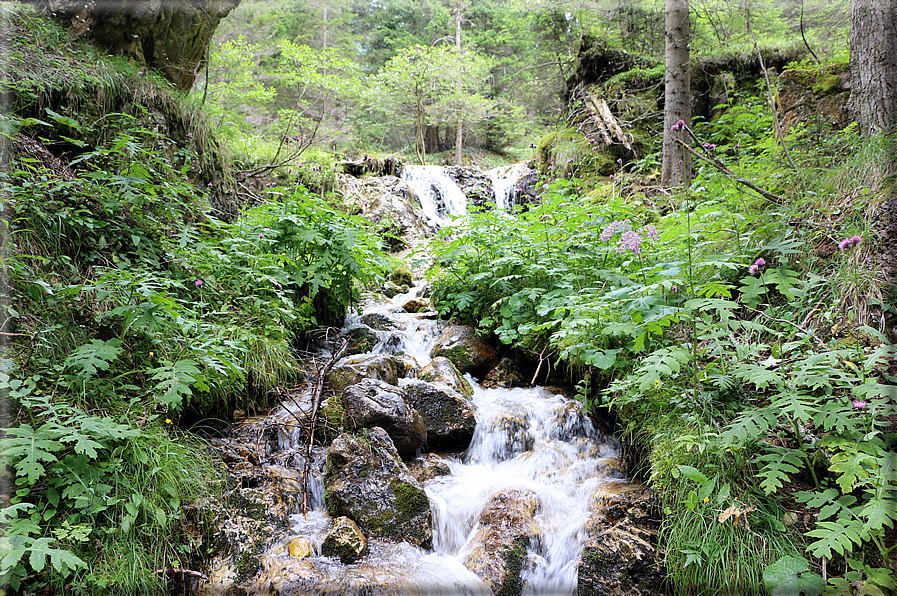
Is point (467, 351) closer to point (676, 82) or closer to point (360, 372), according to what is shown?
point (360, 372)

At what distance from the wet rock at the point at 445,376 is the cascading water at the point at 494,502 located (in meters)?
0.16

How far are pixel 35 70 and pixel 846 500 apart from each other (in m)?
6.45

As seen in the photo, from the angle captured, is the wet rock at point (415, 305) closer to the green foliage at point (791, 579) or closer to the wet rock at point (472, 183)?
the green foliage at point (791, 579)

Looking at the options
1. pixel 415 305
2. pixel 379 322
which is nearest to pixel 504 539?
pixel 379 322

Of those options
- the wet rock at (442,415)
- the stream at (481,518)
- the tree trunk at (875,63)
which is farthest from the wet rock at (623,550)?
the tree trunk at (875,63)

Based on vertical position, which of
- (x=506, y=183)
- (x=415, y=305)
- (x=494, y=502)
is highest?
(x=506, y=183)

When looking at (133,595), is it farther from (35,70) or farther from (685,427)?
(35,70)

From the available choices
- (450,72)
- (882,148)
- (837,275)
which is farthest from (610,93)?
(450,72)

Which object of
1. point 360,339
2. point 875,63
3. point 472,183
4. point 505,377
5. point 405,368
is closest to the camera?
point 875,63

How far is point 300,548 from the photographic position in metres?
2.42

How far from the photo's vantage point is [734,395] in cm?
235

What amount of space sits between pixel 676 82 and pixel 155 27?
6553mm

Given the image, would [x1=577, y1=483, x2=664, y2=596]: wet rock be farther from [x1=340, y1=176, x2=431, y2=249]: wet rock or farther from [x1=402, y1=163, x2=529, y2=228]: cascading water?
[x1=402, y1=163, x2=529, y2=228]: cascading water

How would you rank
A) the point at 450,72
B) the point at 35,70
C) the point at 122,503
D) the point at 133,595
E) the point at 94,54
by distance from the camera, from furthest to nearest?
1. the point at 450,72
2. the point at 94,54
3. the point at 35,70
4. the point at 122,503
5. the point at 133,595
